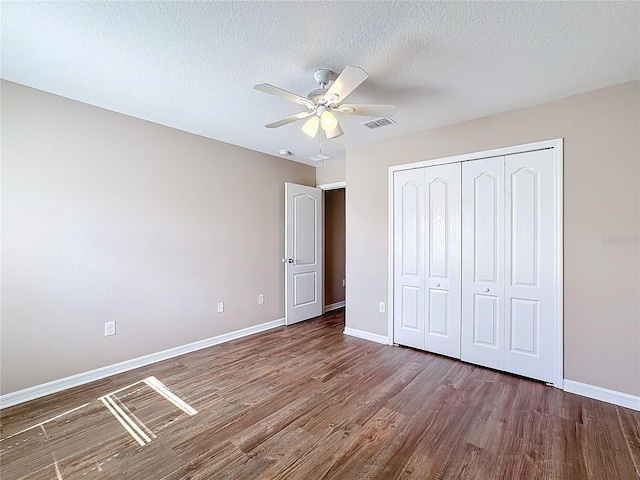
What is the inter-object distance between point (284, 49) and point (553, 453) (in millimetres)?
3030

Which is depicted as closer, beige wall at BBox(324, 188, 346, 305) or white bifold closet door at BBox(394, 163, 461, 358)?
white bifold closet door at BBox(394, 163, 461, 358)

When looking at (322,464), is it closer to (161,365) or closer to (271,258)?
(161,365)

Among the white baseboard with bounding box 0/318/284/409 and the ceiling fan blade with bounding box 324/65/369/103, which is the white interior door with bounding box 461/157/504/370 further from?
the white baseboard with bounding box 0/318/284/409

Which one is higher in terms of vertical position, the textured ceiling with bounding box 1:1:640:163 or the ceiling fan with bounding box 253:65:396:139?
the textured ceiling with bounding box 1:1:640:163

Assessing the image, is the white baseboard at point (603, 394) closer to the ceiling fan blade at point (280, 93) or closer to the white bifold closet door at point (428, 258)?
the white bifold closet door at point (428, 258)

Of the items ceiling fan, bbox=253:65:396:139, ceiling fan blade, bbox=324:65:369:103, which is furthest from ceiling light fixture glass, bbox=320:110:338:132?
ceiling fan blade, bbox=324:65:369:103

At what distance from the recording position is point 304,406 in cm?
235

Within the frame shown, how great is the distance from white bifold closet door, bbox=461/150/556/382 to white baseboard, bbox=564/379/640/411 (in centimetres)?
15

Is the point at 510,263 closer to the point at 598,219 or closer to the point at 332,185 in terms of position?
the point at 598,219

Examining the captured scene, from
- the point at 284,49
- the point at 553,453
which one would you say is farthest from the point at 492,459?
the point at 284,49

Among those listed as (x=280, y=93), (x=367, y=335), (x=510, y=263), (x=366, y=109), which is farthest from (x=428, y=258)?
(x=280, y=93)

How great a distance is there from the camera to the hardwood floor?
1.73 m

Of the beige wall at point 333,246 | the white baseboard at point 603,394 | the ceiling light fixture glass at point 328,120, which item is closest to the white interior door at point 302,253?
the beige wall at point 333,246

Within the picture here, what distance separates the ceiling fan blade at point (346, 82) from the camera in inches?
67.6
